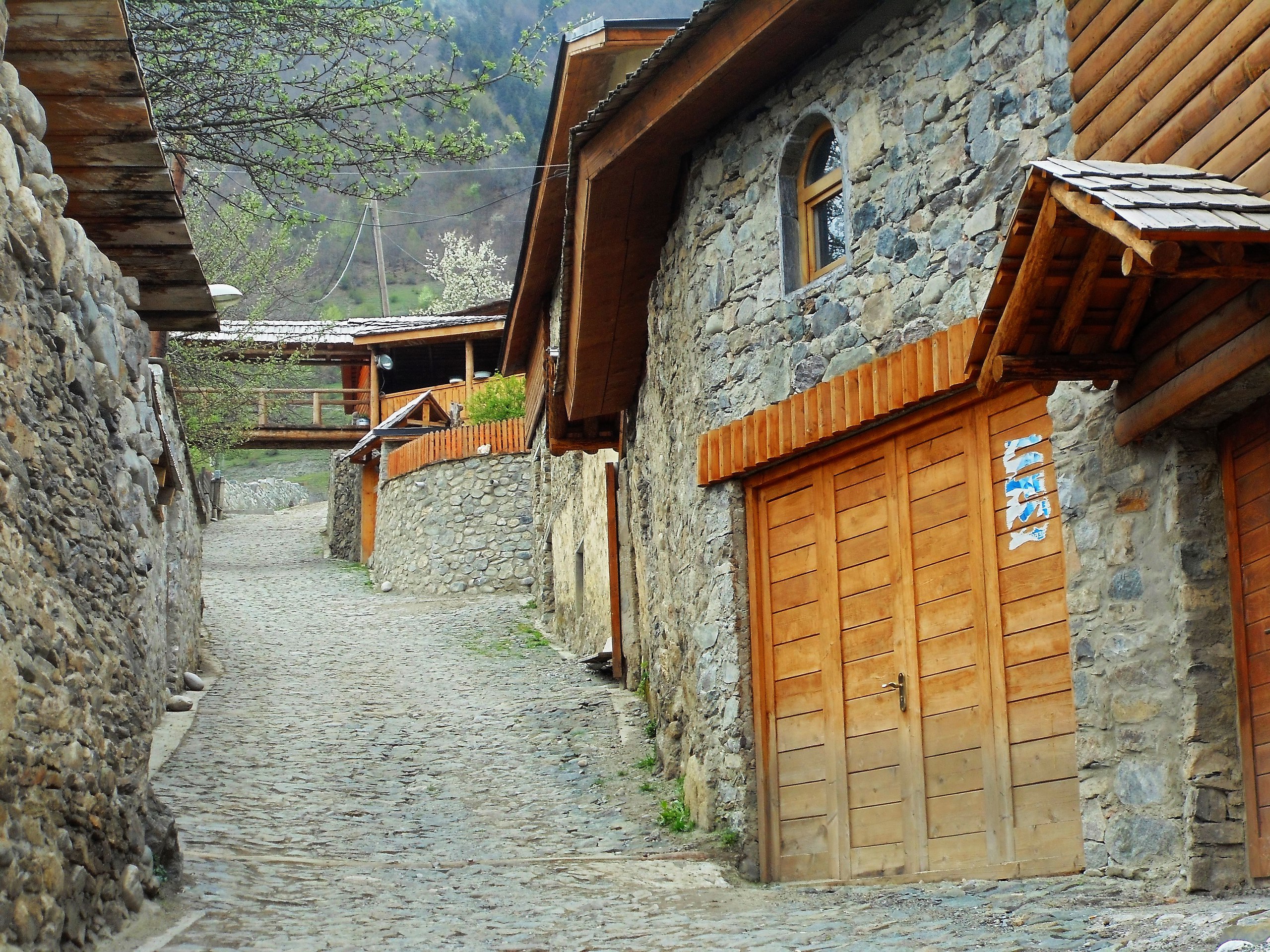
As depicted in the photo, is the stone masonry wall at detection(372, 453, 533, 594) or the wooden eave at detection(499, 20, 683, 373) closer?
the wooden eave at detection(499, 20, 683, 373)

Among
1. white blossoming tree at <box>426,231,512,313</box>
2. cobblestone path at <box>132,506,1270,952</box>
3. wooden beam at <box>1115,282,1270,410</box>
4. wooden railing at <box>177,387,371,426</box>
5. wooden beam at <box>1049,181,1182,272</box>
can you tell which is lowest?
cobblestone path at <box>132,506,1270,952</box>

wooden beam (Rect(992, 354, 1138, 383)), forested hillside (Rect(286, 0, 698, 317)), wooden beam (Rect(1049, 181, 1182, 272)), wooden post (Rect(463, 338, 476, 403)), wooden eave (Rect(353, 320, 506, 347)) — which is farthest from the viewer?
forested hillside (Rect(286, 0, 698, 317))

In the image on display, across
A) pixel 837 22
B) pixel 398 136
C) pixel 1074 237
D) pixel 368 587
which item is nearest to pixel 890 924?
pixel 1074 237

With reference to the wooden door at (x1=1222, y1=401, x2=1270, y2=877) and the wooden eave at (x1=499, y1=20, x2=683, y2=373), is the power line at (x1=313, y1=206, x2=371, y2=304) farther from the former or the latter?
the wooden door at (x1=1222, y1=401, x2=1270, y2=877)

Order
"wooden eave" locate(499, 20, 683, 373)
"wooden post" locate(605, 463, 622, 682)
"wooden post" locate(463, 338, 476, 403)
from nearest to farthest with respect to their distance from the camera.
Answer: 1. "wooden eave" locate(499, 20, 683, 373)
2. "wooden post" locate(605, 463, 622, 682)
3. "wooden post" locate(463, 338, 476, 403)

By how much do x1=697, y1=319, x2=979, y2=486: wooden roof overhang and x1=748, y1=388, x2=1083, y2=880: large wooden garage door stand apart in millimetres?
155

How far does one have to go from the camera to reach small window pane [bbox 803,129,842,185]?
706cm

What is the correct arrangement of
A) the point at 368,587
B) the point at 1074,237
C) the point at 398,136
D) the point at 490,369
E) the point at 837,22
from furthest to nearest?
the point at 490,369 < the point at 368,587 < the point at 398,136 < the point at 837,22 < the point at 1074,237

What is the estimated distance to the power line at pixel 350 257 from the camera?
49844 millimetres

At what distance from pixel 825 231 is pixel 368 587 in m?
16.1

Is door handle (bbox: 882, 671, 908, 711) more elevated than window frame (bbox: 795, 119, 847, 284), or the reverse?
window frame (bbox: 795, 119, 847, 284)

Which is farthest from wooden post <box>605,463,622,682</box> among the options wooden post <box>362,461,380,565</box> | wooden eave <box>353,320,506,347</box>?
wooden eave <box>353,320,506,347</box>

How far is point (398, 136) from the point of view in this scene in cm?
1024

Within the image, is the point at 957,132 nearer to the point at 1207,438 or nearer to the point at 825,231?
the point at 825,231
